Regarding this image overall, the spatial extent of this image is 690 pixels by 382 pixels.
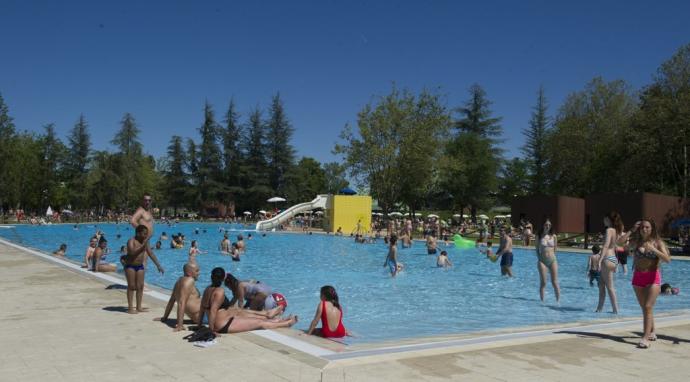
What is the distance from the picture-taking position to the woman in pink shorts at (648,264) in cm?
648

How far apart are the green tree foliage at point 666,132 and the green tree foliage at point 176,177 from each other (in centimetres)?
5313

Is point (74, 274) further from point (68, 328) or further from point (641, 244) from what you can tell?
point (641, 244)

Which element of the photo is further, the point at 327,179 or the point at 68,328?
the point at 327,179

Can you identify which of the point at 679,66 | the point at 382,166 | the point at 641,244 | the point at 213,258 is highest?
the point at 679,66

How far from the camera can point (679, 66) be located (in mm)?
36688

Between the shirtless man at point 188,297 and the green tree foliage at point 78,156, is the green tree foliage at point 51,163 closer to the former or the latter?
the green tree foliage at point 78,156

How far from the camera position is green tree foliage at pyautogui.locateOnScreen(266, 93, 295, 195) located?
234ft

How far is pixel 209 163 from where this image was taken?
71.6 metres

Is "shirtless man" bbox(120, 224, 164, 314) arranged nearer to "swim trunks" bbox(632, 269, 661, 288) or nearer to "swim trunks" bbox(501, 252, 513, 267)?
"swim trunks" bbox(632, 269, 661, 288)

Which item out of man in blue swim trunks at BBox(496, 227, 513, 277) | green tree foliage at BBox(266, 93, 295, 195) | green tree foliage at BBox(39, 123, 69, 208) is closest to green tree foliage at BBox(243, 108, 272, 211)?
green tree foliage at BBox(266, 93, 295, 195)

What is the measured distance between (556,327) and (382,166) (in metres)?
41.3

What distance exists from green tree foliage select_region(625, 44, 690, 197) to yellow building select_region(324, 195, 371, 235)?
18.7m

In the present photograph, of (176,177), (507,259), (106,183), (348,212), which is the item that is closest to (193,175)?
(176,177)

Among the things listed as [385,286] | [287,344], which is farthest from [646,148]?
[287,344]
